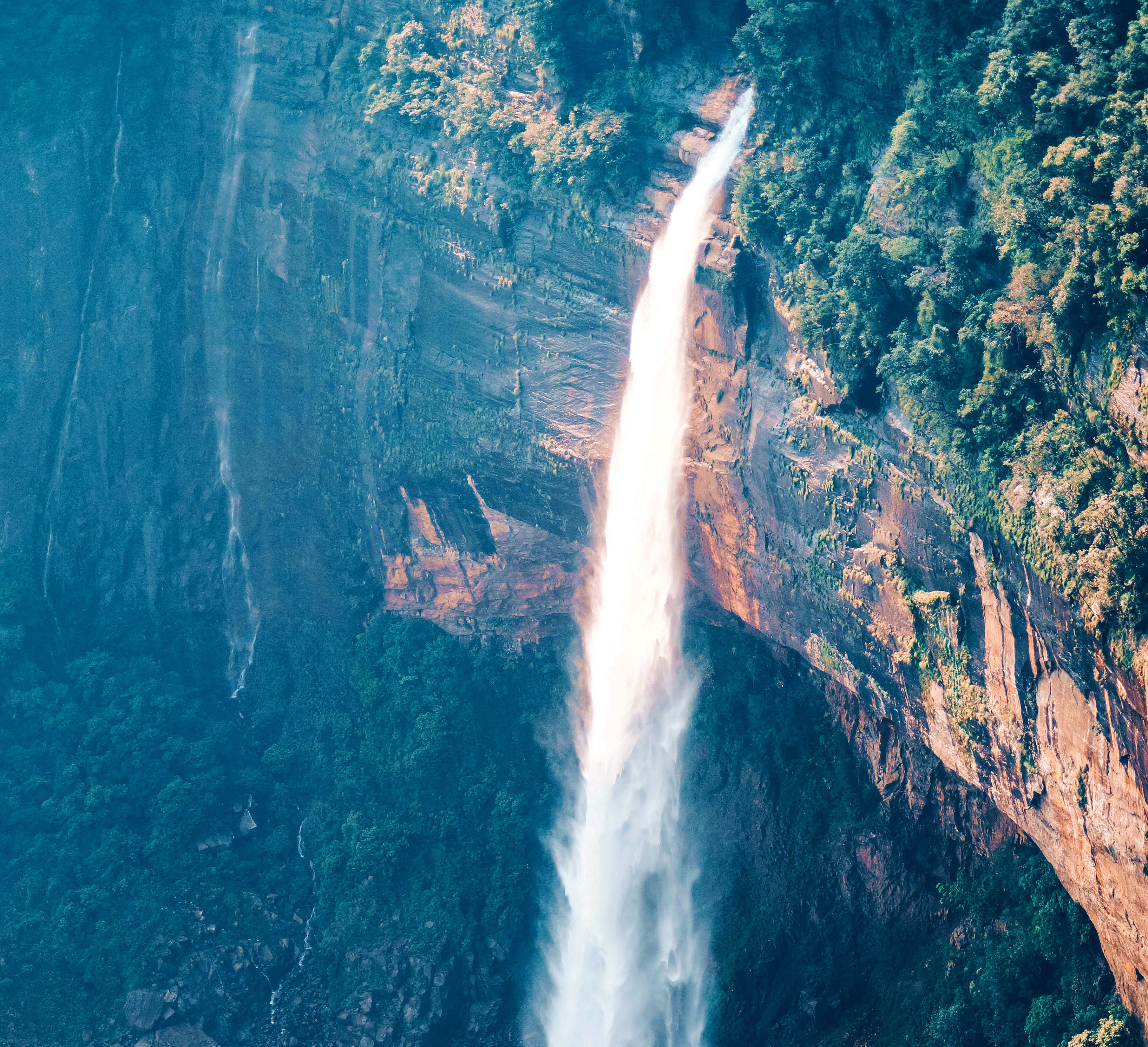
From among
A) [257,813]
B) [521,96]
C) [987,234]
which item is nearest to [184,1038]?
[257,813]

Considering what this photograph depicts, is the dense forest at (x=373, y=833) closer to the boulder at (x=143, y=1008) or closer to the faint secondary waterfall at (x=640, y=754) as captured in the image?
the boulder at (x=143, y=1008)

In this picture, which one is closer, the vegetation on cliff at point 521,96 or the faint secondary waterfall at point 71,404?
the vegetation on cliff at point 521,96

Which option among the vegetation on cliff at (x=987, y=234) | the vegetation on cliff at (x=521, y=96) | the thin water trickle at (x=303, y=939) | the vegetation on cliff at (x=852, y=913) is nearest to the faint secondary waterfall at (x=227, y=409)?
the thin water trickle at (x=303, y=939)

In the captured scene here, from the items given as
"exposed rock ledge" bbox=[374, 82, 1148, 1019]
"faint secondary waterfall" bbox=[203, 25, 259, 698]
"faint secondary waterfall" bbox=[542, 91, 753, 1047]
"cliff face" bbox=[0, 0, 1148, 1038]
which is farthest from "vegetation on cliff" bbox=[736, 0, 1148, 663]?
"faint secondary waterfall" bbox=[203, 25, 259, 698]

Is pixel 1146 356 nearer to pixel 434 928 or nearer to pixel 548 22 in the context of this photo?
pixel 548 22

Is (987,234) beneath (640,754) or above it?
above

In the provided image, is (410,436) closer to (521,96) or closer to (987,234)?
(521,96)

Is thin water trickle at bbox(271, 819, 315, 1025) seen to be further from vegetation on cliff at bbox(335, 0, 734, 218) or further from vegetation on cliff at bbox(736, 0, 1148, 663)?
vegetation on cliff at bbox(736, 0, 1148, 663)
